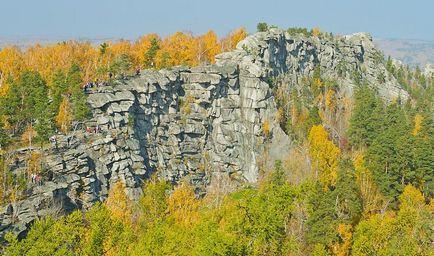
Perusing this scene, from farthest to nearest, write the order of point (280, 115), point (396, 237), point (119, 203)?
1. point (280, 115)
2. point (119, 203)
3. point (396, 237)

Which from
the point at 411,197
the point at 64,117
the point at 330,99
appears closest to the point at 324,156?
the point at 411,197

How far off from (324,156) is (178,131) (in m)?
24.0

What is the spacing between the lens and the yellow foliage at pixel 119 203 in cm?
5160

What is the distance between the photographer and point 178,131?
78562 millimetres

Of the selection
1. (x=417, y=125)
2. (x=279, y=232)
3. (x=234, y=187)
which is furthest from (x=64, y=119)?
(x=417, y=125)

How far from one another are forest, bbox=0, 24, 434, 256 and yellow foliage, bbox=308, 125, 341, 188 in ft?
0.63

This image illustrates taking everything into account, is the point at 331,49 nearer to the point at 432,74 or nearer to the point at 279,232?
the point at 432,74

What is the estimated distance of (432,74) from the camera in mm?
179875

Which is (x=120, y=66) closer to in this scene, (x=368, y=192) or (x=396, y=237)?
(x=368, y=192)

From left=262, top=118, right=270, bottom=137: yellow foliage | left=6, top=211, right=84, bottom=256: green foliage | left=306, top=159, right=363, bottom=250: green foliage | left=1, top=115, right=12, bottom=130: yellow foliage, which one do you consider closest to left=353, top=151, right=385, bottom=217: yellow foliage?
left=306, top=159, right=363, bottom=250: green foliage

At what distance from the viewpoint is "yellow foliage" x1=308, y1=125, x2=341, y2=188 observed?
6210cm

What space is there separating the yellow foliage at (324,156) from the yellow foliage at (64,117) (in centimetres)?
3281

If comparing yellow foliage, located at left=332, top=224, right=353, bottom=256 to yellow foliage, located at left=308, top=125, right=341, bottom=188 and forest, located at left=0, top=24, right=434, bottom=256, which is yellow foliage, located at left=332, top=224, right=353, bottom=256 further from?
yellow foliage, located at left=308, top=125, right=341, bottom=188

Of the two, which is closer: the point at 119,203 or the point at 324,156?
the point at 119,203
